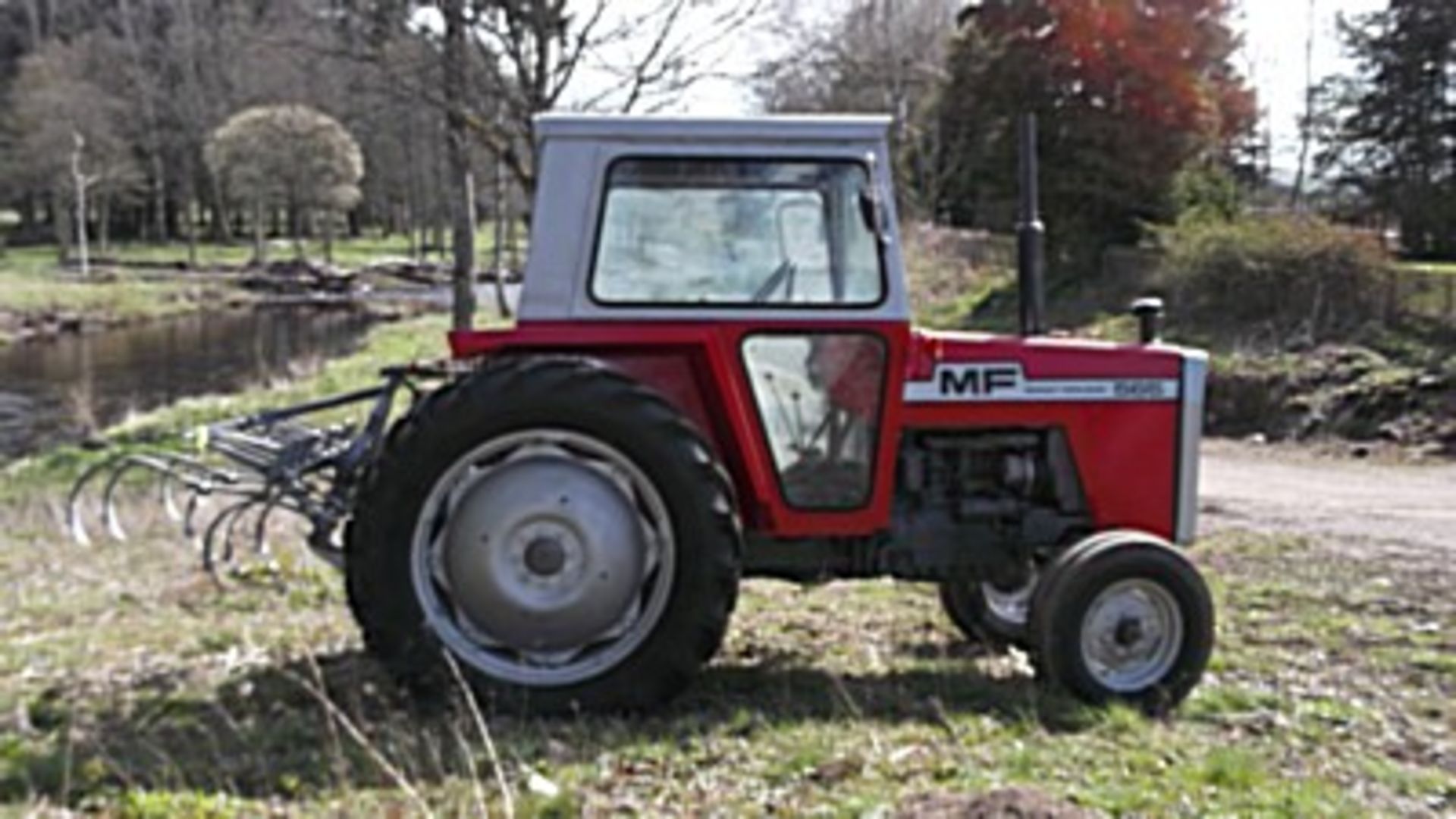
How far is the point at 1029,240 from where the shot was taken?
6.25 metres

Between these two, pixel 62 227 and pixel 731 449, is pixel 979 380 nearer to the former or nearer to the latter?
pixel 731 449

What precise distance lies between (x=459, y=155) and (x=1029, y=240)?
12.7m

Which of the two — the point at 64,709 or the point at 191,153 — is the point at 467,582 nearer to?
the point at 64,709

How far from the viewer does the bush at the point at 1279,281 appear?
2089 cm

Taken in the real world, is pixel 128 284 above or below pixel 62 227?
below

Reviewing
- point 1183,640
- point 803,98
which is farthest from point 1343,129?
point 1183,640

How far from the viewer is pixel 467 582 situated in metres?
5.52

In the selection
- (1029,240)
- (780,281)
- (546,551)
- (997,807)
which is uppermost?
(1029,240)

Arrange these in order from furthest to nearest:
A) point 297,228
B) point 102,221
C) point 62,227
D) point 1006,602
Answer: point 297,228 → point 102,221 → point 62,227 → point 1006,602

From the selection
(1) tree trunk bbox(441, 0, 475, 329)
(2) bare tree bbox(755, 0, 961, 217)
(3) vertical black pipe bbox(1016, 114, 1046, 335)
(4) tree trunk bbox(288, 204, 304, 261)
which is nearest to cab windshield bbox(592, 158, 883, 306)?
(3) vertical black pipe bbox(1016, 114, 1046, 335)

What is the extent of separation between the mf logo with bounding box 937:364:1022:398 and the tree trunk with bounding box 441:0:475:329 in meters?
11.3

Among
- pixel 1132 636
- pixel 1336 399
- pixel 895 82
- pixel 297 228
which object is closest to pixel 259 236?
pixel 297 228

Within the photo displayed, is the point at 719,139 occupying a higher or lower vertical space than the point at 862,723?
higher

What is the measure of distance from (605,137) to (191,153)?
215ft
